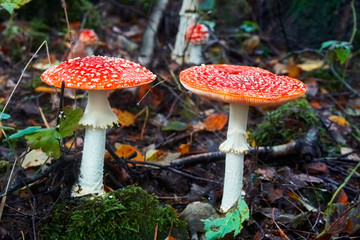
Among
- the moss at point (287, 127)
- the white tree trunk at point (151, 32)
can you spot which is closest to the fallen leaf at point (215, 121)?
the moss at point (287, 127)

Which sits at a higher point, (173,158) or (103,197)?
(103,197)

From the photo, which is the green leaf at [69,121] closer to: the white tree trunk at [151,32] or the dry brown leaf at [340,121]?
the dry brown leaf at [340,121]

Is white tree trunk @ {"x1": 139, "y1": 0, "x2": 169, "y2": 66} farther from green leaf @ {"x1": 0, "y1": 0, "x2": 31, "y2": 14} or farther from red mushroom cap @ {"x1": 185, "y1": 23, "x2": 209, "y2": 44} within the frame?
green leaf @ {"x1": 0, "y1": 0, "x2": 31, "y2": 14}

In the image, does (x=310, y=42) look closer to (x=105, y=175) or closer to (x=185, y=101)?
(x=185, y=101)

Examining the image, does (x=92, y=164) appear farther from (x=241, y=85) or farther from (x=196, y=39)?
(x=196, y=39)

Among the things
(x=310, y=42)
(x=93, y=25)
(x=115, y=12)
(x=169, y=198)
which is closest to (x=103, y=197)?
(x=169, y=198)

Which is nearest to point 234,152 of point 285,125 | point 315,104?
point 285,125

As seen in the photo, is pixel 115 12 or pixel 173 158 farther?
pixel 115 12
